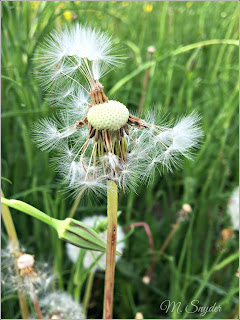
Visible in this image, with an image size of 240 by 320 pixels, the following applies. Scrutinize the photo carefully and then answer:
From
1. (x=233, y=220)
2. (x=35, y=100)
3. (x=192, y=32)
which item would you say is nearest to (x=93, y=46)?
(x=35, y=100)

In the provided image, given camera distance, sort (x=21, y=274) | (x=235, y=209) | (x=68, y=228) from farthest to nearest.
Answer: (x=235, y=209) → (x=21, y=274) → (x=68, y=228)
